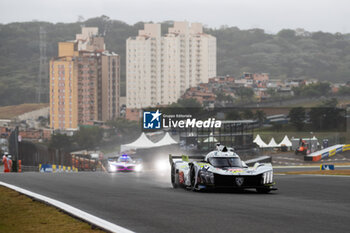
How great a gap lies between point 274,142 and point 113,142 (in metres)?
83.8

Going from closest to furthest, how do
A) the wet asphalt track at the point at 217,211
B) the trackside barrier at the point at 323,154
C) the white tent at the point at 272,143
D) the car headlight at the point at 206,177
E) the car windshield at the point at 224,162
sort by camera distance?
1. the wet asphalt track at the point at 217,211
2. the car headlight at the point at 206,177
3. the car windshield at the point at 224,162
4. the trackside barrier at the point at 323,154
5. the white tent at the point at 272,143

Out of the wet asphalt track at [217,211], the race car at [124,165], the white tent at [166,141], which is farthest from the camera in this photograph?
the white tent at [166,141]

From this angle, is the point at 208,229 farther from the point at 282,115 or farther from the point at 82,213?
the point at 282,115

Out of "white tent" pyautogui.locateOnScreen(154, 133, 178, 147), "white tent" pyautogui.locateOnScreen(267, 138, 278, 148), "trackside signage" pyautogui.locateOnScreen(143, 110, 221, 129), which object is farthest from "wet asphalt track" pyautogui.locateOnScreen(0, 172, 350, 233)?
"white tent" pyautogui.locateOnScreen(267, 138, 278, 148)

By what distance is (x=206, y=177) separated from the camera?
17.4 m

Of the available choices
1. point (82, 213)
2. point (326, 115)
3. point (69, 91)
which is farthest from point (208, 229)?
point (69, 91)

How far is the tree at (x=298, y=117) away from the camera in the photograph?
8725 cm

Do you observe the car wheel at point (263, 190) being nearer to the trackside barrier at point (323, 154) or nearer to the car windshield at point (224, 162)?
the car windshield at point (224, 162)

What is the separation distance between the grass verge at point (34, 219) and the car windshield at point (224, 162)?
5.84m

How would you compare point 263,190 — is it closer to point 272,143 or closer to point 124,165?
point 124,165

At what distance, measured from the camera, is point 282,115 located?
336ft

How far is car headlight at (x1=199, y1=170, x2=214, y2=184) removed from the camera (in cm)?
1730

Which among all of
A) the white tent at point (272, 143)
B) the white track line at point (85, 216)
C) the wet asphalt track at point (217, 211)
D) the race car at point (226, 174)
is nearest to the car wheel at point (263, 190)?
the race car at point (226, 174)

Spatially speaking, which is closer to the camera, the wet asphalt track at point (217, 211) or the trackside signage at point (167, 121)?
the wet asphalt track at point (217, 211)
